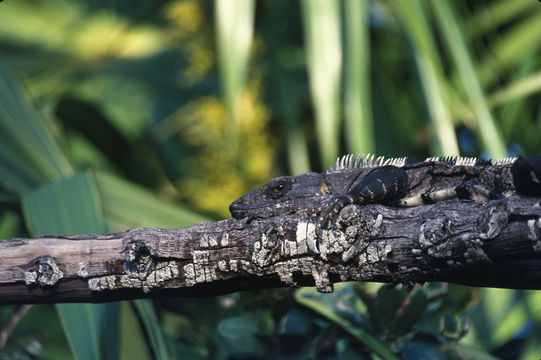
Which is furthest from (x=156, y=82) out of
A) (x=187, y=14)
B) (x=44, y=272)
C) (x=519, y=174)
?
(x=519, y=174)

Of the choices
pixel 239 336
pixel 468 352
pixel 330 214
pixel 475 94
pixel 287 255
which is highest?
pixel 475 94

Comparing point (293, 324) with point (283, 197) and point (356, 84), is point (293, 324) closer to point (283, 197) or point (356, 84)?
point (283, 197)

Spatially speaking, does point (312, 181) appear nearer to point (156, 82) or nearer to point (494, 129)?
point (494, 129)

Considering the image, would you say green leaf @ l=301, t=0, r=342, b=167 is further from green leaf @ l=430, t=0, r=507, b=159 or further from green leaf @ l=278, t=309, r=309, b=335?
green leaf @ l=278, t=309, r=309, b=335

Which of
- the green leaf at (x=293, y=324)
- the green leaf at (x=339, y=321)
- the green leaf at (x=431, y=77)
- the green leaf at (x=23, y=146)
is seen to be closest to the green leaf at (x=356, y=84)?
the green leaf at (x=431, y=77)

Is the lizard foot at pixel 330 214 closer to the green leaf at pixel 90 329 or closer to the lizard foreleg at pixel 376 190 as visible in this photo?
the lizard foreleg at pixel 376 190

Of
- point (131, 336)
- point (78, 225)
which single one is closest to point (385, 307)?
point (131, 336)

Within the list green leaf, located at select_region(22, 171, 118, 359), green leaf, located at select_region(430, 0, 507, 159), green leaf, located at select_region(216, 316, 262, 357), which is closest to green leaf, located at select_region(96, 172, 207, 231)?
green leaf, located at select_region(22, 171, 118, 359)
